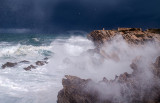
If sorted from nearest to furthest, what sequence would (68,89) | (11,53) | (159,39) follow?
(68,89) → (159,39) → (11,53)

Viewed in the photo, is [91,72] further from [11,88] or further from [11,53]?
[11,53]

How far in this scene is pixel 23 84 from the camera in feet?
29.9

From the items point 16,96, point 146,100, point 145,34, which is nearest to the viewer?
point 146,100

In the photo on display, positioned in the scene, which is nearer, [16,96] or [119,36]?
[16,96]

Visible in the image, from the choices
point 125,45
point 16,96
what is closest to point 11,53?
point 16,96

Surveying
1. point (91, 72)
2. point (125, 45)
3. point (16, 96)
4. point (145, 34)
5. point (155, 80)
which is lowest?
point (16, 96)

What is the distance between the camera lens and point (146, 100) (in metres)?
4.75

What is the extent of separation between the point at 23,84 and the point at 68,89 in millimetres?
4552

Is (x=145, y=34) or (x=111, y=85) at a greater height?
(x=145, y=34)

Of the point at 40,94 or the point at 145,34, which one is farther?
the point at 145,34

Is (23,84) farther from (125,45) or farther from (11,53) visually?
(11,53)

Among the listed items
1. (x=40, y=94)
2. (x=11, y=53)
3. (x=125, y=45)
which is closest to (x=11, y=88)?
(x=40, y=94)

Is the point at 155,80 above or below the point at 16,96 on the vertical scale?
above

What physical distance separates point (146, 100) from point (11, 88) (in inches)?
259
